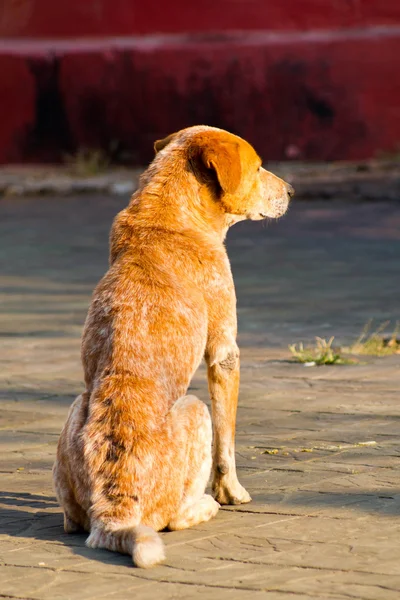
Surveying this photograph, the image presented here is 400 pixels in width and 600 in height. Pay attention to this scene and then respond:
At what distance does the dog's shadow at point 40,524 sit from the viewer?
13.7ft

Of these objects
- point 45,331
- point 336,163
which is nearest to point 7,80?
point 336,163

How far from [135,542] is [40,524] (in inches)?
28.8

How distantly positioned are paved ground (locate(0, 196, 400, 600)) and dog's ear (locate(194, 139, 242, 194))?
118cm

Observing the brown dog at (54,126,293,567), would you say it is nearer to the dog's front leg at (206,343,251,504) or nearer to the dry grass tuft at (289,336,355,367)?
the dog's front leg at (206,343,251,504)

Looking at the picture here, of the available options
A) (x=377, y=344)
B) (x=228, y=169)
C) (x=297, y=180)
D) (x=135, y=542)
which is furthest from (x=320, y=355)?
(x=297, y=180)

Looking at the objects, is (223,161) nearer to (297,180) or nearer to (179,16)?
(297,180)

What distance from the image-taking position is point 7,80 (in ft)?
55.9

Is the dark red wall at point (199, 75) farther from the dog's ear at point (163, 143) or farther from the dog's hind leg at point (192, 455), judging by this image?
the dog's hind leg at point (192, 455)

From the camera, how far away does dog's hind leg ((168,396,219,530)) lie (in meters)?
4.38

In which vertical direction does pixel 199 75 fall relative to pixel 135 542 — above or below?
above

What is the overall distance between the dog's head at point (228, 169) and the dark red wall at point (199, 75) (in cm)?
1134

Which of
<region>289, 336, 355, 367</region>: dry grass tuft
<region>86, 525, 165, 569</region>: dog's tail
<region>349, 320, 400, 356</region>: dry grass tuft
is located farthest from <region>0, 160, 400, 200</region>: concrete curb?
<region>86, 525, 165, 569</region>: dog's tail

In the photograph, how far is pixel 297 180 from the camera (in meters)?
15.5

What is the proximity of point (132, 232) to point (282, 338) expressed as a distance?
3.38 metres
